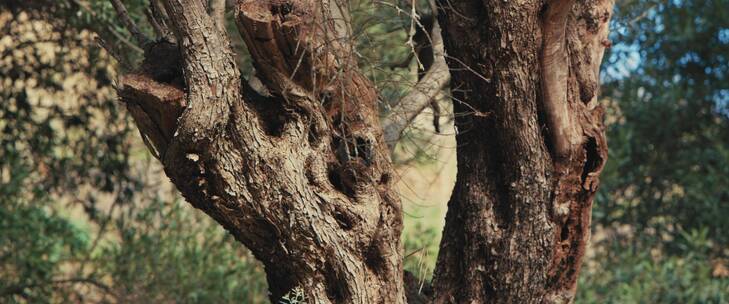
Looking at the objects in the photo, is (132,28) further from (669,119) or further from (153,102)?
(669,119)

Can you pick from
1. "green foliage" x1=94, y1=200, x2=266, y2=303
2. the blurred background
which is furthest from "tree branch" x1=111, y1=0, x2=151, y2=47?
"green foliage" x1=94, y1=200, x2=266, y2=303

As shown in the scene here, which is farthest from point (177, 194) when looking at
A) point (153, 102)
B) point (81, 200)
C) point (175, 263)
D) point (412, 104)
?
point (153, 102)

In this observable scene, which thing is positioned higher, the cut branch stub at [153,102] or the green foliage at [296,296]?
the cut branch stub at [153,102]

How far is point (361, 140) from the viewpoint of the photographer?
149 inches

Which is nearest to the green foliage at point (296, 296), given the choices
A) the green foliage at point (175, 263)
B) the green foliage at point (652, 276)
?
the green foliage at point (175, 263)

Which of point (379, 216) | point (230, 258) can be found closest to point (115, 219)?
point (230, 258)

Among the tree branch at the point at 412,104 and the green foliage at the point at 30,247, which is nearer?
the tree branch at the point at 412,104

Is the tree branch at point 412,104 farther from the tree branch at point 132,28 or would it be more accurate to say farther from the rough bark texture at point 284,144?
the tree branch at point 132,28

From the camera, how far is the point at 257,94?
3.68 meters

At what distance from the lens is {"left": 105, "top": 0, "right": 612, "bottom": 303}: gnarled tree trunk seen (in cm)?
340

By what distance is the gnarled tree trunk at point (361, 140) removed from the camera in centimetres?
340

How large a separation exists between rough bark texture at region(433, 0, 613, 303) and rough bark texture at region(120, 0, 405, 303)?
0.43m

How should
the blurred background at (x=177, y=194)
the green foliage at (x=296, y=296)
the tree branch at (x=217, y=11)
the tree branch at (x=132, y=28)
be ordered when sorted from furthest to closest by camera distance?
the blurred background at (x=177, y=194) < the tree branch at (x=132, y=28) < the green foliage at (x=296, y=296) < the tree branch at (x=217, y=11)

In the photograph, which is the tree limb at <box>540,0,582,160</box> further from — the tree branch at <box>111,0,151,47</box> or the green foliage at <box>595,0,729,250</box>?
the green foliage at <box>595,0,729,250</box>
